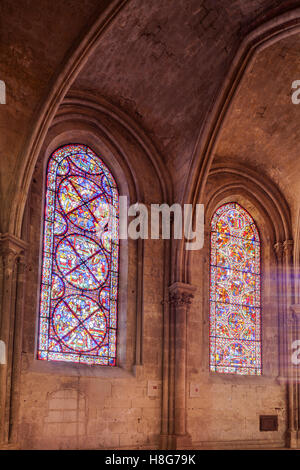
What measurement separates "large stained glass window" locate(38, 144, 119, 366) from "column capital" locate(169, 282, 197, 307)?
1093mm

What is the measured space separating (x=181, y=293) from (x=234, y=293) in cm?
207

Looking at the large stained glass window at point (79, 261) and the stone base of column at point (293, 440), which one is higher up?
the large stained glass window at point (79, 261)


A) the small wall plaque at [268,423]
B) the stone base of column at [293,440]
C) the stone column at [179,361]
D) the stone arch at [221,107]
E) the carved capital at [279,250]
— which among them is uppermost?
the stone arch at [221,107]

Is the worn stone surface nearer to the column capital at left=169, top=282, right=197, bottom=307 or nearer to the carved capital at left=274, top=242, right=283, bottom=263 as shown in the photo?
the carved capital at left=274, top=242, right=283, bottom=263

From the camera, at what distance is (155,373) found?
12.8 m

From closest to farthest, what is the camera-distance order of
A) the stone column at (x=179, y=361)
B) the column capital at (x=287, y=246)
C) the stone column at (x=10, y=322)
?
the stone column at (x=10, y=322) → the stone column at (x=179, y=361) → the column capital at (x=287, y=246)

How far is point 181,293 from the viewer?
518 inches

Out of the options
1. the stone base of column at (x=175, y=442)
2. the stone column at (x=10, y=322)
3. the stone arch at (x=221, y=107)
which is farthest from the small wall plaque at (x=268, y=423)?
the stone column at (x=10, y=322)

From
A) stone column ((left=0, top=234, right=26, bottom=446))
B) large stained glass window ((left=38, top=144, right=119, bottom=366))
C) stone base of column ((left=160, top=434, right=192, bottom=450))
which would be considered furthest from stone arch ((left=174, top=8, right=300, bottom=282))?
stone column ((left=0, top=234, right=26, bottom=446))

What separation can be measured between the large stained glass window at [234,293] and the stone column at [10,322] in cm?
476

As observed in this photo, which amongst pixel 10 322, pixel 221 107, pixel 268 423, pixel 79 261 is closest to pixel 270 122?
pixel 221 107

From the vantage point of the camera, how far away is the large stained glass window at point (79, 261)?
39.3 feet

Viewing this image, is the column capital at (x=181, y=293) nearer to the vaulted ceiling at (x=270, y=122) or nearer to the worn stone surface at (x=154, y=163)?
the worn stone surface at (x=154, y=163)

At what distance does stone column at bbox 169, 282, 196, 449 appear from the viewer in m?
12.5
